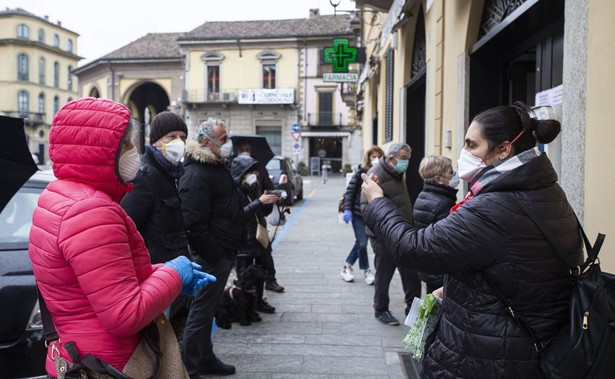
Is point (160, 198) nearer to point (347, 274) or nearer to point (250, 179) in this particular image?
point (250, 179)

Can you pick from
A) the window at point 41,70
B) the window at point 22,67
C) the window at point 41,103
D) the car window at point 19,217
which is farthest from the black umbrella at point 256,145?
the window at point 41,70

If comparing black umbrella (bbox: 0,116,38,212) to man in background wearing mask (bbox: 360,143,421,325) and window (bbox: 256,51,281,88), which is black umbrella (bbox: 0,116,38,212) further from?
window (bbox: 256,51,281,88)

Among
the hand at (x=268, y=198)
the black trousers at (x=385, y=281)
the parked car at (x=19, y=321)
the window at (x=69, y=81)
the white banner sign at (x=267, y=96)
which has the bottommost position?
the black trousers at (x=385, y=281)

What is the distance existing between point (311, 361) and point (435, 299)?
2.18 meters

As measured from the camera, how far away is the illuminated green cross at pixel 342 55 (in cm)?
1786

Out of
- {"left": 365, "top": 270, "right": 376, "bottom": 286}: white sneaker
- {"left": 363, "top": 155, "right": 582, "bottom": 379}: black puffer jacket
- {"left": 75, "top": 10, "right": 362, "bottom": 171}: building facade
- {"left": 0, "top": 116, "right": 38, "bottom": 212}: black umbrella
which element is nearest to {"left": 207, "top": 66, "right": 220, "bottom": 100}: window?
{"left": 75, "top": 10, "right": 362, "bottom": 171}: building facade

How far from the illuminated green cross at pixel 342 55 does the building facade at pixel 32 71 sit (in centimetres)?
5113

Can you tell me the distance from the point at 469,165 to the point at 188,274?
126 centimetres

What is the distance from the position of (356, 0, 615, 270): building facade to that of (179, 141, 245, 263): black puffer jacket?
2472mm

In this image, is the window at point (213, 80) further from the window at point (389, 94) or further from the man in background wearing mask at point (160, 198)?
the man in background wearing mask at point (160, 198)

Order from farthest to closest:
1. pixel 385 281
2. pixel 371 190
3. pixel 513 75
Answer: pixel 513 75
pixel 385 281
pixel 371 190

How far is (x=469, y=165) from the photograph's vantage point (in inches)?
88.5

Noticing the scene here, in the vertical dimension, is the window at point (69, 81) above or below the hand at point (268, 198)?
above

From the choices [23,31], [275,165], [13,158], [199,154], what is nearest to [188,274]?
[13,158]
